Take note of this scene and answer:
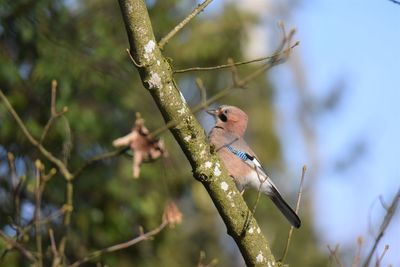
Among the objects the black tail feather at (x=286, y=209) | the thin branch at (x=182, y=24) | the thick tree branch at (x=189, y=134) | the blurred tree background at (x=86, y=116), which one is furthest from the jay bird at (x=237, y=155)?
the thin branch at (x=182, y=24)

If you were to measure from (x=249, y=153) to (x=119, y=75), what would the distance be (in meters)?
2.74

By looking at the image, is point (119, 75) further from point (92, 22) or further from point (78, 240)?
point (78, 240)

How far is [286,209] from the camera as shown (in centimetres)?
557

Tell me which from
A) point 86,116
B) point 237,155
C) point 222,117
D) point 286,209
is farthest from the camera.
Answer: point 86,116

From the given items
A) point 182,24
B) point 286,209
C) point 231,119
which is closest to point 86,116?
point 231,119

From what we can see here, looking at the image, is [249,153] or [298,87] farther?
[298,87]

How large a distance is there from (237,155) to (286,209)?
0.87 meters

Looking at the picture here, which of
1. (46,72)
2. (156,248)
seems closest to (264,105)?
(156,248)

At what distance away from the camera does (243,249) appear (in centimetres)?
420

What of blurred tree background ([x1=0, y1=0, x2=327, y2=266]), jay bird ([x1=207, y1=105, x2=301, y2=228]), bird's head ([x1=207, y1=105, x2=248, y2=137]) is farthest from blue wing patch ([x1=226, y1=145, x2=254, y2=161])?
blurred tree background ([x1=0, y1=0, x2=327, y2=266])

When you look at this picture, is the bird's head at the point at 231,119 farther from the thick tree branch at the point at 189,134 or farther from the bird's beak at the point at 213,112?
the thick tree branch at the point at 189,134

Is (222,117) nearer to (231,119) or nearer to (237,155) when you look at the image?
(231,119)

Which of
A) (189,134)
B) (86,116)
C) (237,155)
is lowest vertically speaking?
(189,134)

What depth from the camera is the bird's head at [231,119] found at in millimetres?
6663
